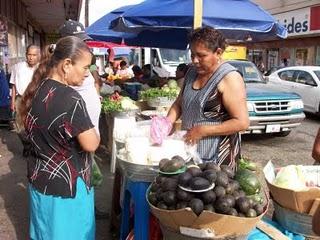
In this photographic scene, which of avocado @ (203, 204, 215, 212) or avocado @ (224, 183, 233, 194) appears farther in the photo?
avocado @ (224, 183, 233, 194)

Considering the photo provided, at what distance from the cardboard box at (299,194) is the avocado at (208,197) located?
0.73 m

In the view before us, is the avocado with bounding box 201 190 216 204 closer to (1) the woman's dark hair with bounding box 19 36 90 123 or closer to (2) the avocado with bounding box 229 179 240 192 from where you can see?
(2) the avocado with bounding box 229 179 240 192

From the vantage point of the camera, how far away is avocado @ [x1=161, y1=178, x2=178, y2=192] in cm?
246

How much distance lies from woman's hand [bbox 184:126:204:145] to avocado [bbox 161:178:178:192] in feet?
2.08

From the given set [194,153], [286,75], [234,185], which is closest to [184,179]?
[234,185]

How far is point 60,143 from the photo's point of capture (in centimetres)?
266

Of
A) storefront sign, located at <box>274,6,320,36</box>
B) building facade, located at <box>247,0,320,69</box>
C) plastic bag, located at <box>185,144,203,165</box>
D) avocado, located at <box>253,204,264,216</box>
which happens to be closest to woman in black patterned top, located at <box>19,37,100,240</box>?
plastic bag, located at <box>185,144,203,165</box>

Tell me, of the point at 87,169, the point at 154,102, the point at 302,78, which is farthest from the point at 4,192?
the point at 302,78

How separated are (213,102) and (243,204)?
0.94 m

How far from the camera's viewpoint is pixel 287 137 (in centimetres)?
1008

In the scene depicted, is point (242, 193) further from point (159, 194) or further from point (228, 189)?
point (159, 194)

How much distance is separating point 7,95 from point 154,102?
4462 millimetres

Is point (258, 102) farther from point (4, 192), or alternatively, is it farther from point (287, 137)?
point (4, 192)

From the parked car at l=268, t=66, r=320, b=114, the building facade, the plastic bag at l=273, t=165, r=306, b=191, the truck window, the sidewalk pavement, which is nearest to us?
the plastic bag at l=273, t=165, r=306, b=191
